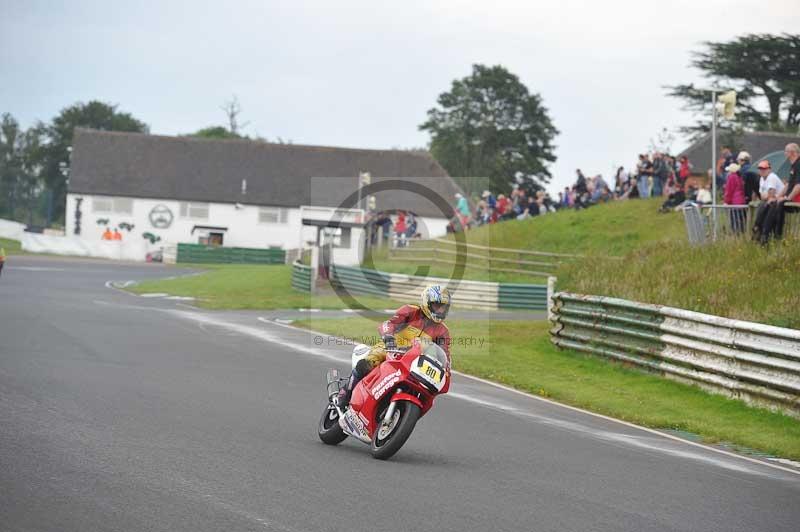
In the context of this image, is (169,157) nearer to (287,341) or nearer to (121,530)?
(287,341)

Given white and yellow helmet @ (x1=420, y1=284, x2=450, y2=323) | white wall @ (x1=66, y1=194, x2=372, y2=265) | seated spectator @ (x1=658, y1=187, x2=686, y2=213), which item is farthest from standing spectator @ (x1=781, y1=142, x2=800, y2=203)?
white wall @ (x1=66, y1=194, x2=372, y2=265)

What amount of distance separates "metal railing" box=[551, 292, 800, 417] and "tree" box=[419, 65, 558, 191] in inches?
2712

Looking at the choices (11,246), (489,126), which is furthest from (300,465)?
(489,126)

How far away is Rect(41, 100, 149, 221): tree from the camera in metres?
104

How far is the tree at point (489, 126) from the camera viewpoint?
89.7 meters

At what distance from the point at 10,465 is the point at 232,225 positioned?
74936mm

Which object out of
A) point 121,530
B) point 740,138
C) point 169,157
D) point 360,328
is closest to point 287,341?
point 360,328

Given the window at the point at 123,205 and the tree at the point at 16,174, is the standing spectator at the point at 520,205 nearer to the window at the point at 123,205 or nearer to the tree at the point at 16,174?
the window at the point at 123,205

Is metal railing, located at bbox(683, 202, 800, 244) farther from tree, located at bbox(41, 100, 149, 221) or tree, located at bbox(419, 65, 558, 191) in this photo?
tree, located at bbox(41, 100, 149, 221)

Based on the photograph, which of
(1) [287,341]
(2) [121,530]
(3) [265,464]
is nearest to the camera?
(2) [121,530]

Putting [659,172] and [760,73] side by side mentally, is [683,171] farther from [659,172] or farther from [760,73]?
[760,73]

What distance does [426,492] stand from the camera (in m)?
8.09

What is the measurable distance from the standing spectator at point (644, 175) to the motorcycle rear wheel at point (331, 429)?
28890 millimetres

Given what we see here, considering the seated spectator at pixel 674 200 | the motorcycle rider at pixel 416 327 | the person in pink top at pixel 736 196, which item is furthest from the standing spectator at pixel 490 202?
the motorcycle rider at pixel 416 327
